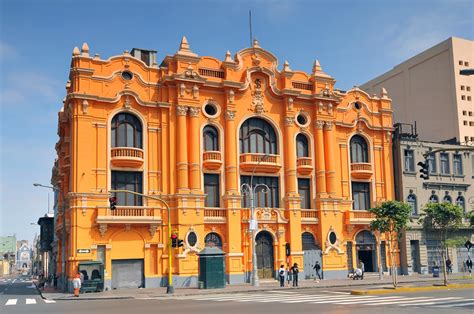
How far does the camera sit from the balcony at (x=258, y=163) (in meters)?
47.4

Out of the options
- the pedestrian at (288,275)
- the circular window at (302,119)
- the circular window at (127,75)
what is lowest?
the pedestrian at (288,275)

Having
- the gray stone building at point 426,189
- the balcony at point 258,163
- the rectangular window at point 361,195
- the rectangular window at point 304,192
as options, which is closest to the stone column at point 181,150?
the balcony at point 258,163

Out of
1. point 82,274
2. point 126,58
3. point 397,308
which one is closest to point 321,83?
point 126,58

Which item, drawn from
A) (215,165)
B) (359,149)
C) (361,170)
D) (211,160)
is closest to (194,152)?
(211,160)

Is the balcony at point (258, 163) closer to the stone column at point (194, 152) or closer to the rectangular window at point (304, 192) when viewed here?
the rectangular window at point (304, 192)

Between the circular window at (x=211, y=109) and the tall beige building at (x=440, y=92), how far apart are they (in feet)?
132

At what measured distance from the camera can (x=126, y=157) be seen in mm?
43156

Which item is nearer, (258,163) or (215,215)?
(215,215)

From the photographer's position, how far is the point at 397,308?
78.1ft

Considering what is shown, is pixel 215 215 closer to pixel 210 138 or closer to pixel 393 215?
pixel 210 138

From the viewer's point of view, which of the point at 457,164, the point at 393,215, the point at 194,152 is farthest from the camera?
the point at 457,164

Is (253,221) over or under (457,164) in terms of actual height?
under

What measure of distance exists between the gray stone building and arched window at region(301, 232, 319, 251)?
939cm

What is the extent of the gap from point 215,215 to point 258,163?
18.2 ft
